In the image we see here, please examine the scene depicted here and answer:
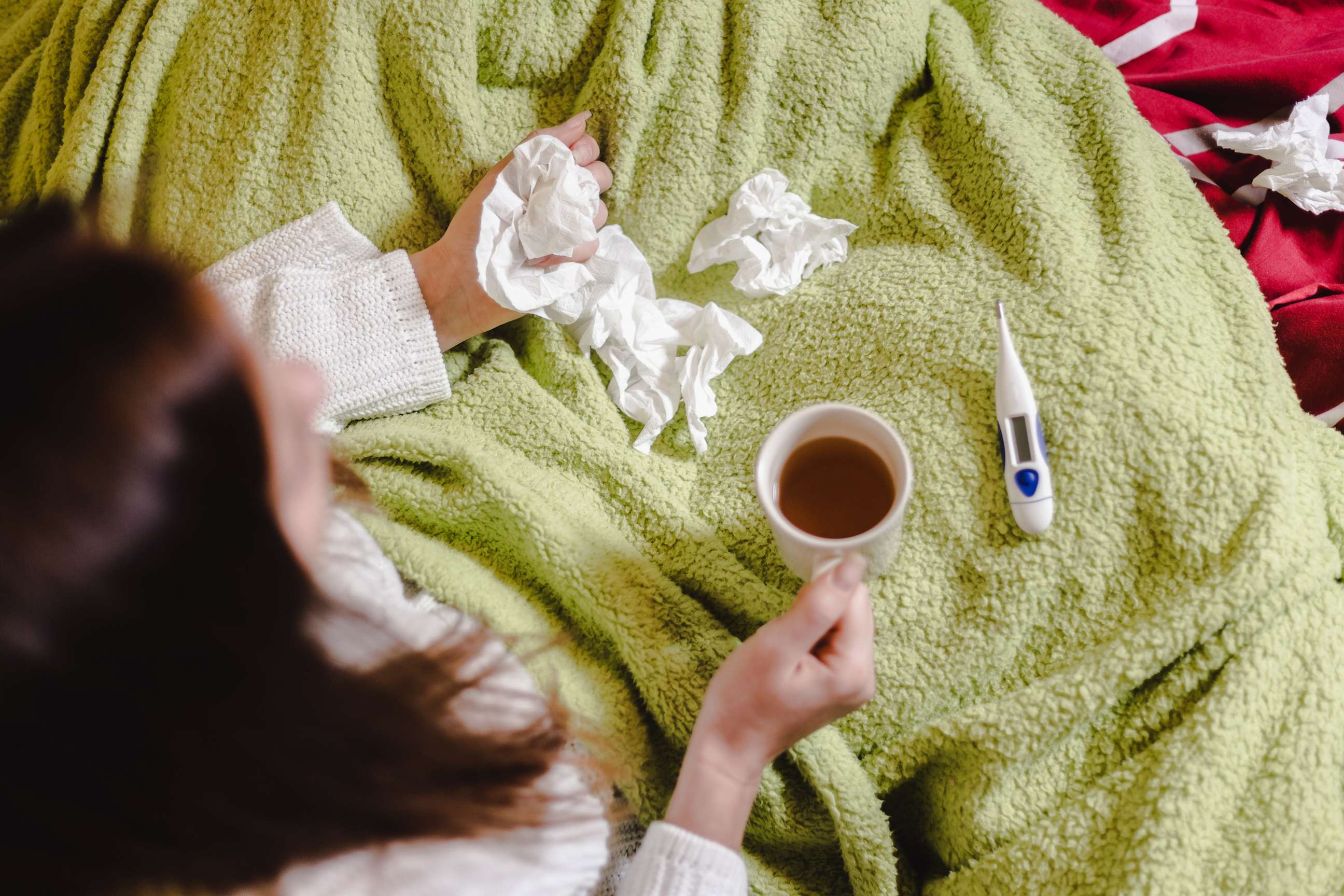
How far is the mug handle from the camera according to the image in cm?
51

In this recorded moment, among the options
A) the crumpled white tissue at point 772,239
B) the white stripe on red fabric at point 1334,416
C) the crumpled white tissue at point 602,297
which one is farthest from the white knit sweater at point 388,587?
the white stripe on red fabric at point 1334,416

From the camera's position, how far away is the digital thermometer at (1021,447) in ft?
1.91

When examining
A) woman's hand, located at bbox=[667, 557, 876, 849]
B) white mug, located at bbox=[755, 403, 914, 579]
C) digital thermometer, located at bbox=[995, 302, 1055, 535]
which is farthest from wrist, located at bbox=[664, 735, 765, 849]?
digital thermometer, located at bbox=[995, 302, 1055, 535]

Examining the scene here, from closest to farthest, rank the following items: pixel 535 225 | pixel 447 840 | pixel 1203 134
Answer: pixel 447 840, pixel 535 225, pixel 1203 134

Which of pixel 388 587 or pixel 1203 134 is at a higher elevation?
pixel 1203 134

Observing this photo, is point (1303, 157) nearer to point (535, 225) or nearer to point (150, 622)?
point (535, 225)

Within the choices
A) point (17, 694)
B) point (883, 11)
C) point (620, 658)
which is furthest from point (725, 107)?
point (17, 694)

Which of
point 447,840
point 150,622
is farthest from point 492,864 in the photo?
point 150,622

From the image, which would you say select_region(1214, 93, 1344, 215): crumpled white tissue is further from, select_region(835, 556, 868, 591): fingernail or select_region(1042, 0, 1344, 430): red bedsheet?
select_region(835, 556, 868, 591): fingernail

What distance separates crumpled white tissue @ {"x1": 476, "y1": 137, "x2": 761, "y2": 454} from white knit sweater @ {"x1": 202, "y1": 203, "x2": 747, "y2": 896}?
10 centimetres

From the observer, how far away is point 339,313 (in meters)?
0.73

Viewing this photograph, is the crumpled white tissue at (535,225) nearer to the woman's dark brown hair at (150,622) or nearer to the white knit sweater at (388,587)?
the white knit sweater at (388,587)

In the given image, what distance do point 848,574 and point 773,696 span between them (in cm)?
10

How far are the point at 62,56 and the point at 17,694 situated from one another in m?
0.81
